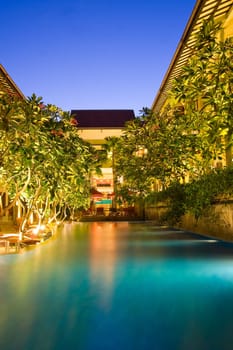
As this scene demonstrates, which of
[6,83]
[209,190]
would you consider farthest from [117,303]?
[6,83]

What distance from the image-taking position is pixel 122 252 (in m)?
14.1

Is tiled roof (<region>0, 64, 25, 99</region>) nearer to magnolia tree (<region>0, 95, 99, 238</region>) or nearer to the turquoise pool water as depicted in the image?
magnolia tree (<region>0, 95, 99, 238</region>)

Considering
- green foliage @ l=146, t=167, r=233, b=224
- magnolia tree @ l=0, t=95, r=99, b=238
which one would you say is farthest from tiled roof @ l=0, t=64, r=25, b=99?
magnolia tree @ l=0, t=95, r=99, b=238

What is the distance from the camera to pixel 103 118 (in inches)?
2192

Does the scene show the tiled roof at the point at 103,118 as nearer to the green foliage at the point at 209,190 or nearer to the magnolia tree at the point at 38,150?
the green foliage at the point at 209,190

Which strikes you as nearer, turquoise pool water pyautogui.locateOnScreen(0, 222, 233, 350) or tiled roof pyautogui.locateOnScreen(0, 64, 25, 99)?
turquoise pool water pyautogui.locateOnScreen(0, 222, 233, 350)

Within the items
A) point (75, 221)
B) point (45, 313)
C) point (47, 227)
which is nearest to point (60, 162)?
point (45, 313)

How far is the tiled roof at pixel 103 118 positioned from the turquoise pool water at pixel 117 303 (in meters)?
42.1

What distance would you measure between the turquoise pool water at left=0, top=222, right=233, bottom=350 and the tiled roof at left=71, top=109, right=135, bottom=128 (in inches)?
1658

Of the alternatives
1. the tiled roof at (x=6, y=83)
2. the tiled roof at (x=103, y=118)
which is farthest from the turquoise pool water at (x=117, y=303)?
the tiled roof at (x=103, y=118)

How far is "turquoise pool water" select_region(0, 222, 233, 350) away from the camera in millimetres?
A: 4746

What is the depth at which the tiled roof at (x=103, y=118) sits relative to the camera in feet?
177

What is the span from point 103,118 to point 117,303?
49.8 metres

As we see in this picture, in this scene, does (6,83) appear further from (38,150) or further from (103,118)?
(103,118)
